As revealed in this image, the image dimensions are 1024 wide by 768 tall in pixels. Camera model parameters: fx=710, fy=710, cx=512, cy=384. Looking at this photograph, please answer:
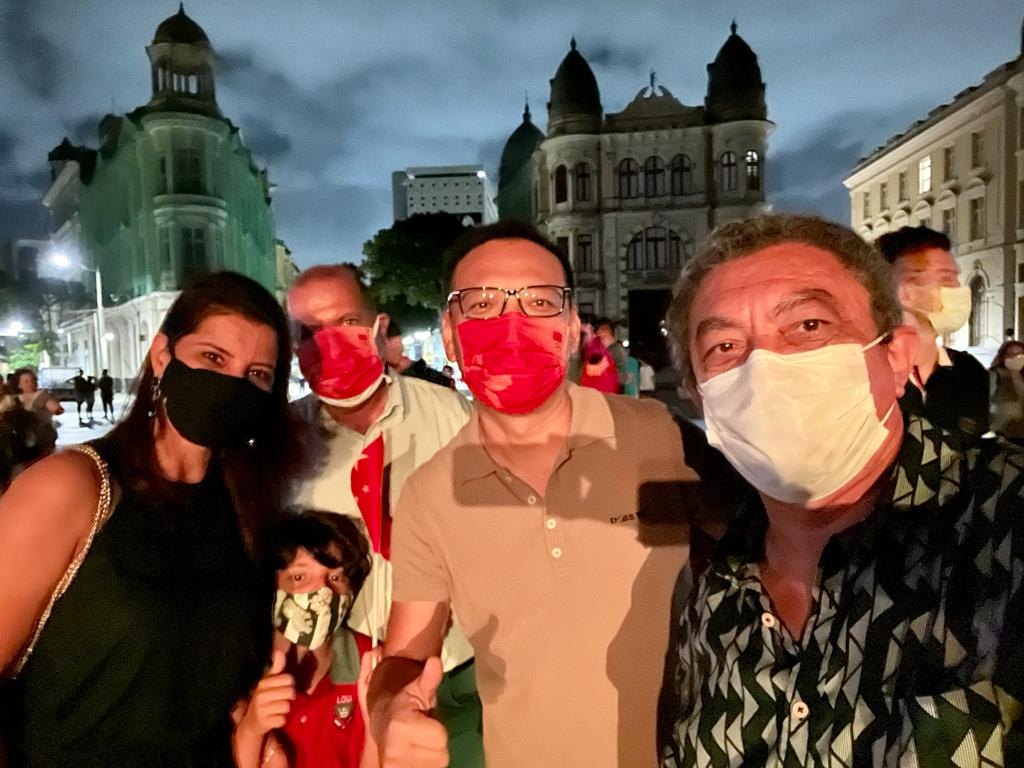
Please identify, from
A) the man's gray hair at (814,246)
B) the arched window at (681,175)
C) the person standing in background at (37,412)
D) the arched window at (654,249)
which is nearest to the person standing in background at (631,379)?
the person standing in background at (37,412)

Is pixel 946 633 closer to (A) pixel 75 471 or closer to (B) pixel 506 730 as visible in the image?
(B) pixel 506 730

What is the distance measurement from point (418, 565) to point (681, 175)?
4386cm

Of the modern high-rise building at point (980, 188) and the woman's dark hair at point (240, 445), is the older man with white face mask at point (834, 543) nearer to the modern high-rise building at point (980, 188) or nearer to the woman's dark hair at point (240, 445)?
the woman's dark hair at point (240, 445)

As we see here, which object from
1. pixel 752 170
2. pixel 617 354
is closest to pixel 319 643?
pixel 617 354

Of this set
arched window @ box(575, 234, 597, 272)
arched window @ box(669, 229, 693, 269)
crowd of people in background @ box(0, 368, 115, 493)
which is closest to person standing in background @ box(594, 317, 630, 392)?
crowd of people in background @ box(0, 368, 115, 493)

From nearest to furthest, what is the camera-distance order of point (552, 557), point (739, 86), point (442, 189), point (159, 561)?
point (552, 557) → point (159, 561) → point (739, 86) → point (442, 189)

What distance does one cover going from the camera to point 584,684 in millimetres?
1964

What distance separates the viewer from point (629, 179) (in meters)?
43.2

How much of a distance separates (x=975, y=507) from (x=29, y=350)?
37944 mm

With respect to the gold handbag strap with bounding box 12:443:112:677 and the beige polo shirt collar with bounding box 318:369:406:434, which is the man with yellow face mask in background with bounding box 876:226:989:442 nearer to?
the beige polo shirt collar with bounding box 318:369:406:434

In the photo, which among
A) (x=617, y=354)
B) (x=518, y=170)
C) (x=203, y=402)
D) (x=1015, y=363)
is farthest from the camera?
(x=518, y=170)

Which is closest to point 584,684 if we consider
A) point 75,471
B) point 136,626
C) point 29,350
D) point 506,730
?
point 506,730

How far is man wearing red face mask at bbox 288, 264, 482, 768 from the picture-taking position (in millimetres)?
2973

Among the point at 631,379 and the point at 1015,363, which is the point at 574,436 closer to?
the point at 1015,363
